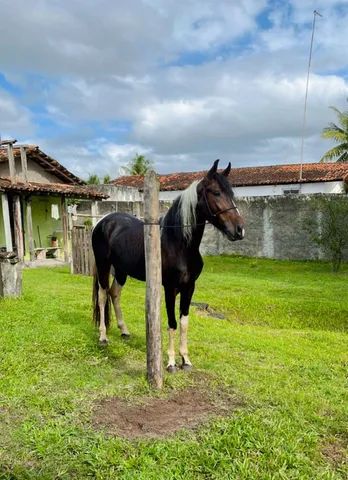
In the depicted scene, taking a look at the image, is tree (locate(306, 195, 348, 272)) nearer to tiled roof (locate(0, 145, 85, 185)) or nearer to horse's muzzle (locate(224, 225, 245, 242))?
tiled roof (locate(0, 145, 85, 185))

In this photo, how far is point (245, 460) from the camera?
9.46ft

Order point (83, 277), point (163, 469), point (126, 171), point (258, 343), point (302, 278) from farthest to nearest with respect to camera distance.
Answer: point (126, 171) → point (302, 278) → point (83, 277) → point (258, 343) → point (163, 469)

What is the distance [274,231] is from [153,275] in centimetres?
1475

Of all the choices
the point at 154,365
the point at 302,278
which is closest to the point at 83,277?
the point at 302,278

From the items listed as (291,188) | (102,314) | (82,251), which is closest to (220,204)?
(102,314)

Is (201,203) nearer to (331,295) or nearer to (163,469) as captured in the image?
(163,469)

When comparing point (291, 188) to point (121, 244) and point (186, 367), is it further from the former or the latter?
point (186, 367)

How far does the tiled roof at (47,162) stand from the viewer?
1689 centimetres

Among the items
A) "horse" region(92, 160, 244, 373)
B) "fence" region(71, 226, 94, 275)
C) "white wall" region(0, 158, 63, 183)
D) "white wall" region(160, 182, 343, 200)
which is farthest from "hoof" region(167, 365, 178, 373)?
"white wall" region(160, 182, 343, 200)

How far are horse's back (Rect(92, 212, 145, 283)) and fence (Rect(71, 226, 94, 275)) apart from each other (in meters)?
7.27

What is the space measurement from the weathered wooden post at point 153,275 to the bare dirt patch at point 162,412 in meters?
0.32

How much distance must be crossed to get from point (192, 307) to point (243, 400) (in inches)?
193

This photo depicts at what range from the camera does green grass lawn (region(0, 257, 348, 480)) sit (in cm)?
→ 287

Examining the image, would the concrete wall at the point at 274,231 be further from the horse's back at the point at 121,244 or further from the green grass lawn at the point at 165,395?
the horse's back at the point at 121,244
